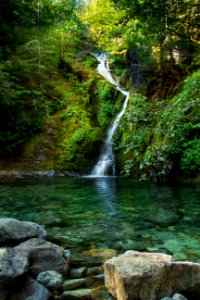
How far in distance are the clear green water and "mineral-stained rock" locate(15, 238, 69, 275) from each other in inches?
32.5

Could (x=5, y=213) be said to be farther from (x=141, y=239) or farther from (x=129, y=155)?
(x=129, y=155)

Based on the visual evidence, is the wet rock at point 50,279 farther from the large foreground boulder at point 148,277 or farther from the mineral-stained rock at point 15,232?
the mineral-stained rock at point 15,232

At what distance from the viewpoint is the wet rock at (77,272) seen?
3.81 meters

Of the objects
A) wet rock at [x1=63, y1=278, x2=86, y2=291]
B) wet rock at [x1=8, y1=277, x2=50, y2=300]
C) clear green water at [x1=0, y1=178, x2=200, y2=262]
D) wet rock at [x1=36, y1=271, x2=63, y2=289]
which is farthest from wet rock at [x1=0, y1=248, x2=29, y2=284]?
clear green water at [x1=0, y1=178, x2=200, y2=262]

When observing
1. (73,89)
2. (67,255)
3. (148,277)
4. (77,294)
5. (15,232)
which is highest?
(73,89)

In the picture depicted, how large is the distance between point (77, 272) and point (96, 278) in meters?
0.27

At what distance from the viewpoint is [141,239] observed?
523 centimetres

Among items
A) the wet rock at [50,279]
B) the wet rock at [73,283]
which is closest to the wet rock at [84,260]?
the wet rock at [73,283]

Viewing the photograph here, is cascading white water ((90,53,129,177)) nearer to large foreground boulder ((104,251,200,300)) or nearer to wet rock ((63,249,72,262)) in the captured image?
wet rock ((63,249,72,262))

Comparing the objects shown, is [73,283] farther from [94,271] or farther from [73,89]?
[73,89]

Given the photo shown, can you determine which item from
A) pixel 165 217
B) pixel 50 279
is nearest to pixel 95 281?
pixel 50 279

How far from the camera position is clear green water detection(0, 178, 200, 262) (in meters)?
5.07

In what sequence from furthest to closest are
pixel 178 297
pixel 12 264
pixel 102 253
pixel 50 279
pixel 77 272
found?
pixel 102 253, pixel 77 272, pixel 50 279, pixel 12 264, pixel 178 297

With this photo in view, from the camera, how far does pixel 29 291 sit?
10.3 ft
